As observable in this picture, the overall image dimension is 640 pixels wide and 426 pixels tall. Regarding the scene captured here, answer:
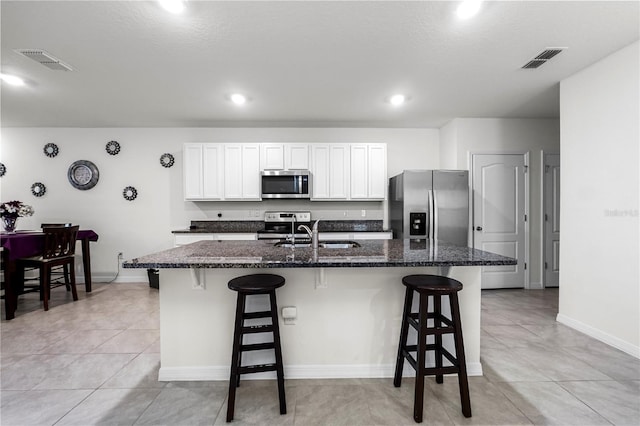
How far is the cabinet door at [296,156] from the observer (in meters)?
4.43

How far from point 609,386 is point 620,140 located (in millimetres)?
1963

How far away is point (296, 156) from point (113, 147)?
3051 millimetres

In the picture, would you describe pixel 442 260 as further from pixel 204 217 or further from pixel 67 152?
pixel 67 152

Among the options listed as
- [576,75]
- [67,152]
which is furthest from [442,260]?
[67,152]

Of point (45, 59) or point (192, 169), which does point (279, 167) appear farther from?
point (45, 59)

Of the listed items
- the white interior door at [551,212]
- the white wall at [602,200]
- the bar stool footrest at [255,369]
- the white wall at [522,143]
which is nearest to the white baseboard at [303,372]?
the bar stool footrest at [255,369]

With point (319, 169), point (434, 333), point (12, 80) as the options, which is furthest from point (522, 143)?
point (12, 80)

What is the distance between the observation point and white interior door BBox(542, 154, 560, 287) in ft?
14.2

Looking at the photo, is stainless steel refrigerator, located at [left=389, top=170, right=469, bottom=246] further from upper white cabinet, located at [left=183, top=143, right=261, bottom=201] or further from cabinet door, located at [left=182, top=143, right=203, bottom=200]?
cabinet door, located at [left=182, top=143, right=203, bottom=200]

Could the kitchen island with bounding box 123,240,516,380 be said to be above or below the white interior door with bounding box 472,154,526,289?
below

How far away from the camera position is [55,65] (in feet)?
8.90

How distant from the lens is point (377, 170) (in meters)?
4.50

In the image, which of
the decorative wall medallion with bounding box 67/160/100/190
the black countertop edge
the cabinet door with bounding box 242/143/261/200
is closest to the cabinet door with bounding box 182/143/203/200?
the cabinet door with bounding box 242/143/261/200

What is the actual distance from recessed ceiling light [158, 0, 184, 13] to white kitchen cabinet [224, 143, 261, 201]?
2.51 metres
